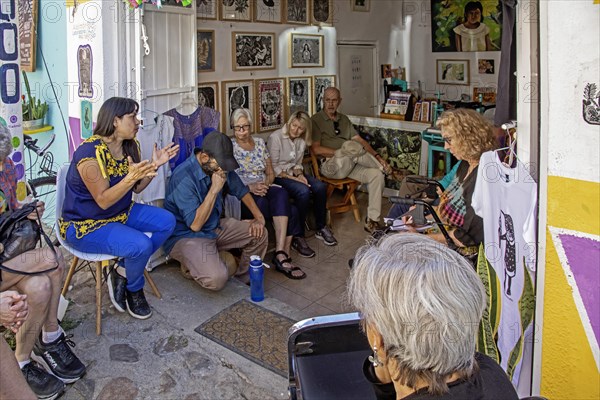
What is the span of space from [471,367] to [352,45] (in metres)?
5.93

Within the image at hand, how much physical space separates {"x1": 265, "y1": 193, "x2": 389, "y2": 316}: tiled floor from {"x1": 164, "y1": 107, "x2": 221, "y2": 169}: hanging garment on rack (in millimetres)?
1102

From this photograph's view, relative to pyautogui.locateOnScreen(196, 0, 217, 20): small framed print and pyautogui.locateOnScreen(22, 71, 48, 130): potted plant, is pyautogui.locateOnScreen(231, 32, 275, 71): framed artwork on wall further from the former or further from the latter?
pyautogui.locateOnScreen(22, 71, 48, 130): potted plant

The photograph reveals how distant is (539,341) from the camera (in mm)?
2375

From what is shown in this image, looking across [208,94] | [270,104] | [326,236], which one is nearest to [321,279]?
[326,236]

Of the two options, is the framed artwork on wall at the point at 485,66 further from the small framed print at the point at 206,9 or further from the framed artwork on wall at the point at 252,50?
the small framed print at the point at 206,9

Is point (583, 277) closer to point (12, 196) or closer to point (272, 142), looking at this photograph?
point (12, 196)

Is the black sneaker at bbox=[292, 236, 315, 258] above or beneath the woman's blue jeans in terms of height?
beneath

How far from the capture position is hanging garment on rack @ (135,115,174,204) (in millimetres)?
4004

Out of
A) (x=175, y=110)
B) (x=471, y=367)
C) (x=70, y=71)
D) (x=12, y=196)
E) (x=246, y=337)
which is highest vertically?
(x=70, y=71)

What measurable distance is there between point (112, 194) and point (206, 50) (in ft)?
7.43

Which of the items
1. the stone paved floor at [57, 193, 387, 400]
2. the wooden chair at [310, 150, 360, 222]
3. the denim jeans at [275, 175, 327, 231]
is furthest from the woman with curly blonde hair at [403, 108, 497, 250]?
the wooden chair at [310, 150, 360, 222]

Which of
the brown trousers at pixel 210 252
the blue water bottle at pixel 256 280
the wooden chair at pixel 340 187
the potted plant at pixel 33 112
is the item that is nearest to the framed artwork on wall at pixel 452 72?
the wooden chair at pixel 340 187

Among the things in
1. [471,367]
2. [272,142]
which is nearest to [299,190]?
[272,142]

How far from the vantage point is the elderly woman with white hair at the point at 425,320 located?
4.28 ft
